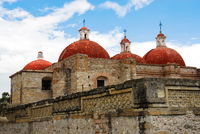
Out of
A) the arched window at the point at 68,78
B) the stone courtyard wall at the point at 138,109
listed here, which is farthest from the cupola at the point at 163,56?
the stone courtyard wall at the point at 138,109

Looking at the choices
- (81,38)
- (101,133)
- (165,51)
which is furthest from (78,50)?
(101,133)

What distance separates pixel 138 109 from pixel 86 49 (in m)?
16.7

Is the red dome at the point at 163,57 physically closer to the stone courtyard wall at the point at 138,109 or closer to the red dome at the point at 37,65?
the red dome at the point at 37,65

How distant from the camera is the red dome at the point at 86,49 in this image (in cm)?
2325

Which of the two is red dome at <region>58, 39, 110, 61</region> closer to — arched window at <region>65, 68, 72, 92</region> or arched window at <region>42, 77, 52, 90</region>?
arched window at <region>42, 77, 52, 90</region>

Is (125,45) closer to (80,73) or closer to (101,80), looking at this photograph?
(101,80)

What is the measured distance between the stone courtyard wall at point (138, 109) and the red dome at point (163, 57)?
18461 millimetres

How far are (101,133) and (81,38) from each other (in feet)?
60.7

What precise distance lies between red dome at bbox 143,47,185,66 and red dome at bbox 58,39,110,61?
550 cm

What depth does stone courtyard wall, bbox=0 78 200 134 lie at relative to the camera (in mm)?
6793

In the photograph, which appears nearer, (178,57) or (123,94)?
(123,94)

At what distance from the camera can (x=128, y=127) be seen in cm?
720

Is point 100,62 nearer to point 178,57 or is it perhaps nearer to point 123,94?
point 178,57

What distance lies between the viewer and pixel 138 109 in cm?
691
